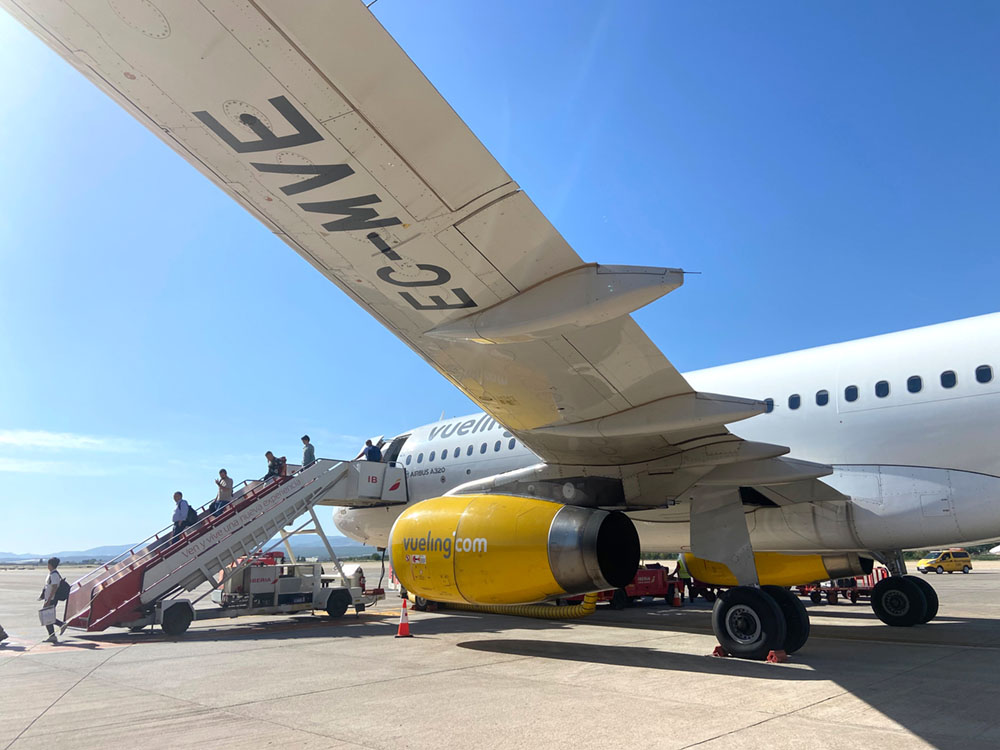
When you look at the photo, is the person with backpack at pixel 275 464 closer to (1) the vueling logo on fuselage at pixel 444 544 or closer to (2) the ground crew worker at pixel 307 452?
A: (2) the ground crew worker at pixel 307 452

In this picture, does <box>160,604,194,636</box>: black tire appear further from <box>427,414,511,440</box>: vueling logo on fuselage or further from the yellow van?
the yellow van

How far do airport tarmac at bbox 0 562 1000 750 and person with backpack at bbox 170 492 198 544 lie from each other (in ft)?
7.92

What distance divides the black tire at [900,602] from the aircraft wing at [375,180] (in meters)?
5.76

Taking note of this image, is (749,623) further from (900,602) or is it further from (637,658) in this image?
(900,602)

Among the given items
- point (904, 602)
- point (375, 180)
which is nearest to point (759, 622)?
point (904, 602)

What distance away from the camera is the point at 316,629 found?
10.2 metres

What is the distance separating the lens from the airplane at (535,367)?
3254mm

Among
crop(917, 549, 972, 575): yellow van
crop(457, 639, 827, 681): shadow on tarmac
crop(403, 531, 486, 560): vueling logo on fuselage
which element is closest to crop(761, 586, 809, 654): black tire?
crop(457, 639, 827, 681): shadow on tarmac

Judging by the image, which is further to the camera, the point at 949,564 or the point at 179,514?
the point at 949,564

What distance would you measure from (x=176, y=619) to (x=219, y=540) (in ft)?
4.47

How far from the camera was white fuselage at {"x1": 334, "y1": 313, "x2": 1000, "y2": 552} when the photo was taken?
742cm

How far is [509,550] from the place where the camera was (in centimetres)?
694

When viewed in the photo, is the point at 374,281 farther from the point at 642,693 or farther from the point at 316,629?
the point at 316,629

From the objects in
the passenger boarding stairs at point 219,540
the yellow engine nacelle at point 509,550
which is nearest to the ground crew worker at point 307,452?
the passenger boarding stairs at point 219,540
